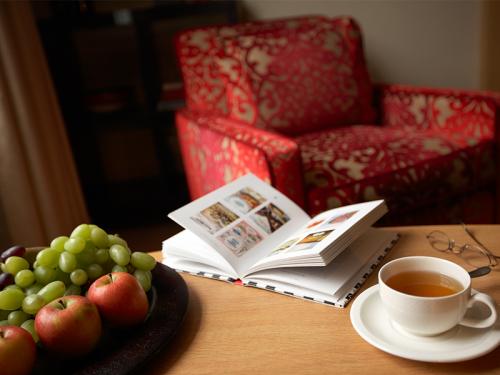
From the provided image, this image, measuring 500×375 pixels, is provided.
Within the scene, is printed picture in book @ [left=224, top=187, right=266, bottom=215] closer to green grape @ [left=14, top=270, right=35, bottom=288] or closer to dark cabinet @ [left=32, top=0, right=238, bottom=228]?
green grape @ [left=14, top=270, right=35, bottom=288]

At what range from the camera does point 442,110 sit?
172cm

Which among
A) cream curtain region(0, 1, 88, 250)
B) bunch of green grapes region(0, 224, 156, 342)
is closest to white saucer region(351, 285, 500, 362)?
bunch of green grapes region(0, 224, 156, 342)

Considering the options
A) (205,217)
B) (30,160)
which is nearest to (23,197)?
(30,160)

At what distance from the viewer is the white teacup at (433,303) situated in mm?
589

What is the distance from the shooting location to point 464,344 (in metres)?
0.60

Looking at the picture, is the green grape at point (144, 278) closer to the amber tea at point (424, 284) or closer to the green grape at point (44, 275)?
the green grape at point (44, 275)

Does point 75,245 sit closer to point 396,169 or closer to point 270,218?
point 270,218

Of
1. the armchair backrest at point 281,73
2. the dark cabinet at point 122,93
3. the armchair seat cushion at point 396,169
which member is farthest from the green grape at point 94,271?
the dark cabinet at point 122,93

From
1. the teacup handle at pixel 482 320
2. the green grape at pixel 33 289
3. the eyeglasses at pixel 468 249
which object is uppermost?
the green grape at pixel 33 289

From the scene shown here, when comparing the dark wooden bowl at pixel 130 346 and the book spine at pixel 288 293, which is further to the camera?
the book spine at pixel 288 293

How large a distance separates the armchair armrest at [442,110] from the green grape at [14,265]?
4.54 feet

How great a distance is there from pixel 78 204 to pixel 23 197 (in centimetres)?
32

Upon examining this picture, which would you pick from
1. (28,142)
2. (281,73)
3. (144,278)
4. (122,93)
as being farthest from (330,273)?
(122,93)

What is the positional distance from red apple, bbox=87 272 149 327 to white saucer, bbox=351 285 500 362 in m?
0.30
